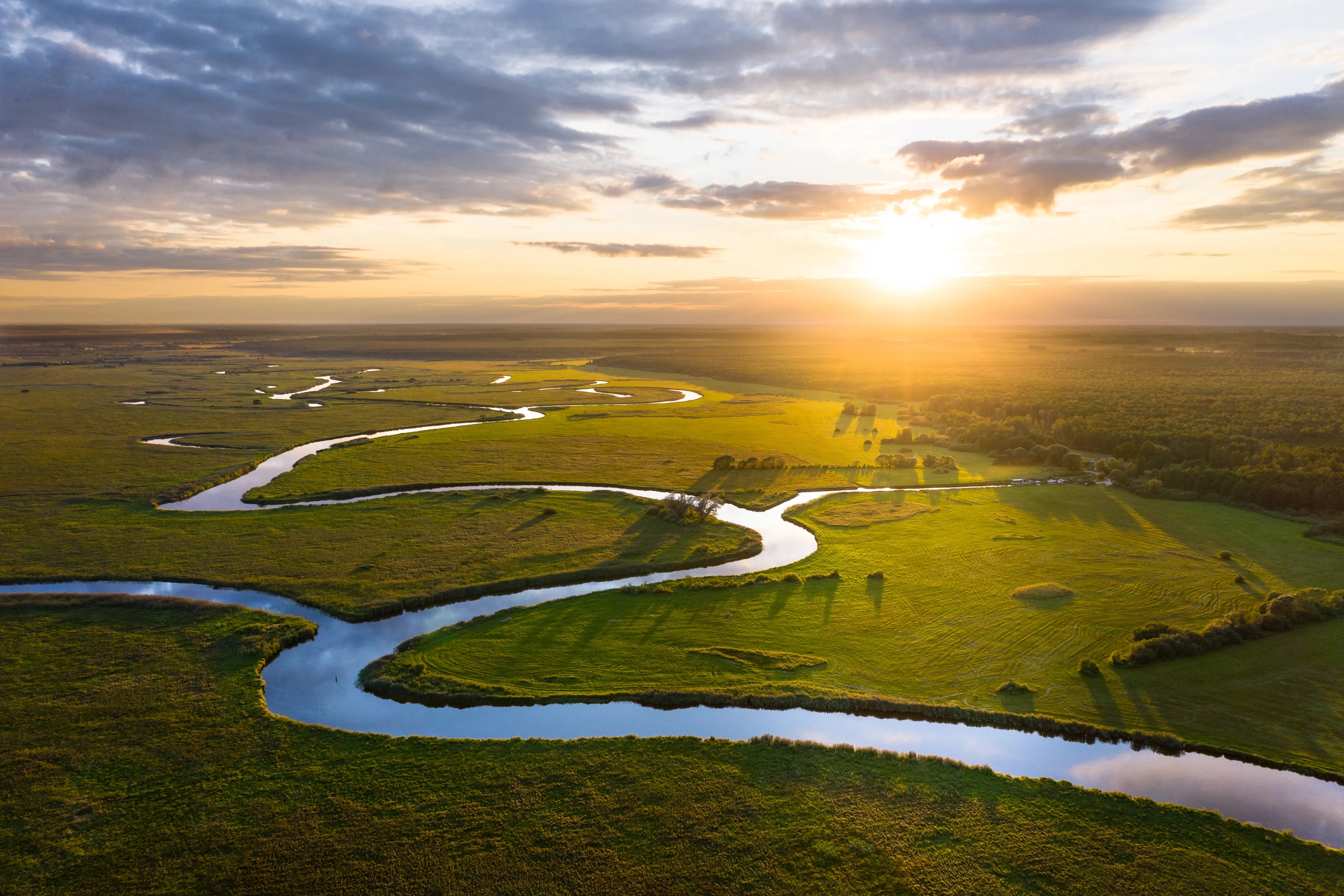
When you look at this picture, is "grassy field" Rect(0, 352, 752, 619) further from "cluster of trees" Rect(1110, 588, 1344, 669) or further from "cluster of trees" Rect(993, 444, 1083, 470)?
"cluster of trees" Rect(993, 444, 1083, 470)

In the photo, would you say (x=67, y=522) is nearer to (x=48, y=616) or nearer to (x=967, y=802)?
(x=48, y=616)

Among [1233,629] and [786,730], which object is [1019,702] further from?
[1233,629]

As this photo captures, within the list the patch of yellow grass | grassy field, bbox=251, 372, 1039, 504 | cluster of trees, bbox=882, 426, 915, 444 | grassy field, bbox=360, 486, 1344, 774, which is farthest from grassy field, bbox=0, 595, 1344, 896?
cluster of trees, bbox=882, 426, 915, 444

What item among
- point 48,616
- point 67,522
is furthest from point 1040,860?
point 67,522

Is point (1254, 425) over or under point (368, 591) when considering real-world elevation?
over

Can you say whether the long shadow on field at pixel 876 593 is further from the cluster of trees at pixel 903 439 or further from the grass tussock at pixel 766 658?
the cluster of trees at pixel 903 439

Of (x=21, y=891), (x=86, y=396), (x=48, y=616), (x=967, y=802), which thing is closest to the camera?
(x=21, y=891)
